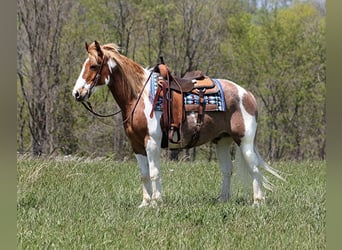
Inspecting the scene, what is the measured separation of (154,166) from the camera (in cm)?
649

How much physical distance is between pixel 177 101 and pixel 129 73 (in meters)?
0.64

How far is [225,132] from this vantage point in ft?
22.7

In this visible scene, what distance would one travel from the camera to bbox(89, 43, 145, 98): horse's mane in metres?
6.54

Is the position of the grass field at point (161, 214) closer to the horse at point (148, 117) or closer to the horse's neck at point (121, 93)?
the horse at point (148, 117)

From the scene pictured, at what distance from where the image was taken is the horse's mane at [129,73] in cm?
654

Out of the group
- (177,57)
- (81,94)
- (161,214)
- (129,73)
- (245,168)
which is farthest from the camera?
(177,57)

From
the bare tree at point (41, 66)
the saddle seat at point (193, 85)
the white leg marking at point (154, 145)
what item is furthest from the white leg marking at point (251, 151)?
the bare tree at point (41, 66)

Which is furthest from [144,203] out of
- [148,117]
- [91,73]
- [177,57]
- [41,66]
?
[177,57]

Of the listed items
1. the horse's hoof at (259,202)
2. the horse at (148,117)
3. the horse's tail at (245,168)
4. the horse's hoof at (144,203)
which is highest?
the horse at (148,117)

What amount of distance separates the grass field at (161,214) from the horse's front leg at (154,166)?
0.14 metres

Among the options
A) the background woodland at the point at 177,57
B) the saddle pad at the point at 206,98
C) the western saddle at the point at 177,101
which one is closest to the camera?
the western saddle at the point at 177,101

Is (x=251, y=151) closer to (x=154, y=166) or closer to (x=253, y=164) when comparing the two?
(x=253, y=164)

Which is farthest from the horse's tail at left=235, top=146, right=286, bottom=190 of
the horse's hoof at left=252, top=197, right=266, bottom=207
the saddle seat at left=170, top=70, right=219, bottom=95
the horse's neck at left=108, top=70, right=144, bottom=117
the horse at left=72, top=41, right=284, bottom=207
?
the horse's neck at left=108, top=70, right=144, bottom=117
